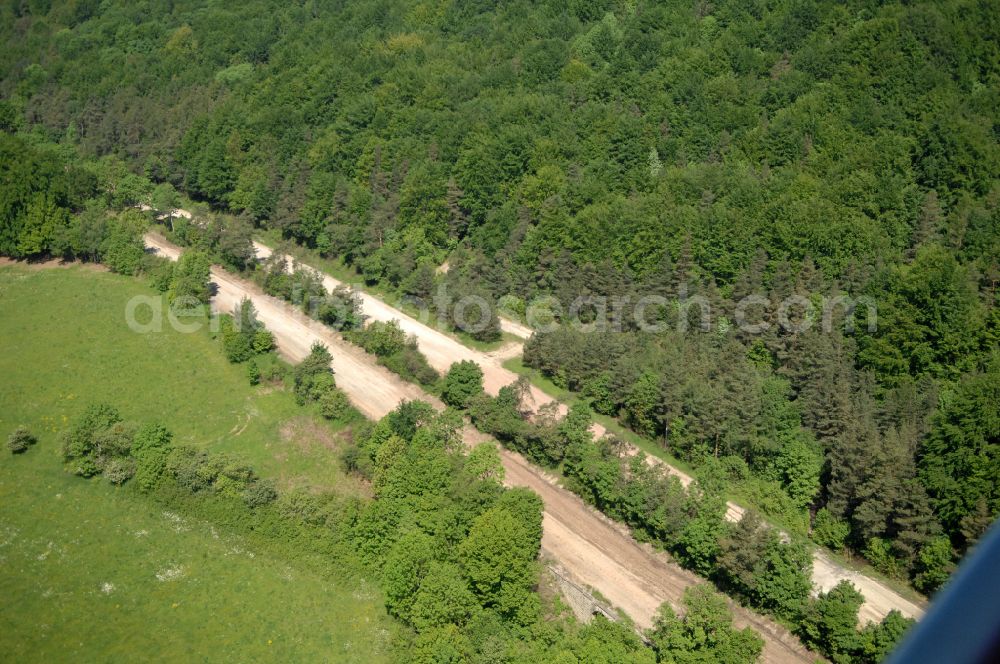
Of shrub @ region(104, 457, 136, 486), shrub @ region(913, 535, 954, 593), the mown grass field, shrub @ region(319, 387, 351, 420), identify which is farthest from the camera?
shrub @ region(319, 387, 351, 420)

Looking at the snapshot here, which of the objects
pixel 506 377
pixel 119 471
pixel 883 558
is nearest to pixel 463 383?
pixel 506 377

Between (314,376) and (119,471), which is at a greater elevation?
(314,376)

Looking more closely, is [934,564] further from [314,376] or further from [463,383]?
[314,376]

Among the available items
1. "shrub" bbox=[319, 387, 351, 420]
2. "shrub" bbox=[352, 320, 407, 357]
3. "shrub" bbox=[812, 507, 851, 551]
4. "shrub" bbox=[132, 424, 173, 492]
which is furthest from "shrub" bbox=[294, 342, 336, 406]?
"shrub" bbox=[812, 507, 851, 551]

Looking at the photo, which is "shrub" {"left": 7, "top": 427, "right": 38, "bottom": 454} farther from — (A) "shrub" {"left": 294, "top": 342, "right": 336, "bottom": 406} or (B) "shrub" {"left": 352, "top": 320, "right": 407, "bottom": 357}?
(B) "shrub" {"left": 352, "top": 320, "right": 407, "bottom": 357}

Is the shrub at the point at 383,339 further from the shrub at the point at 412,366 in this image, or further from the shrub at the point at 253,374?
the shrub at the point at 253,374
